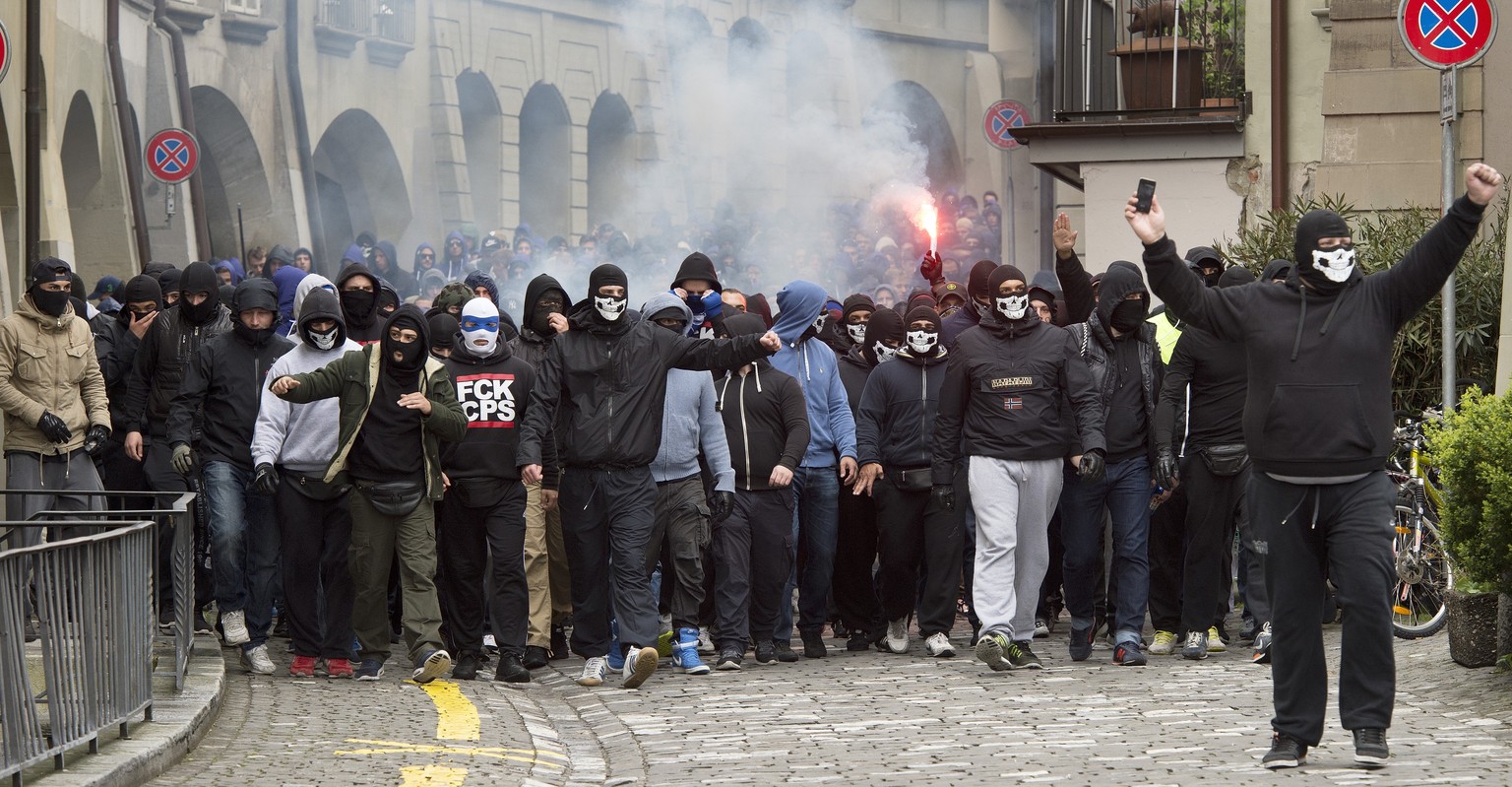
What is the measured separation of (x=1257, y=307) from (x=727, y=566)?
3.85 metres

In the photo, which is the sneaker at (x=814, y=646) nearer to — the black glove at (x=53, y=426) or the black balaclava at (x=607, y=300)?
the black balaclava at (x=607, y=300)

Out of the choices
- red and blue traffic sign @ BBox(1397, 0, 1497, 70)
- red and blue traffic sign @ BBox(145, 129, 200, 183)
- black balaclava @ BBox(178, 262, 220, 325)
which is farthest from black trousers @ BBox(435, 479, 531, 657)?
red and blue traffic sign @ BBox(145, 129, 200, 183)

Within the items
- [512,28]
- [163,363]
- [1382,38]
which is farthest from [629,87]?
[163,363]

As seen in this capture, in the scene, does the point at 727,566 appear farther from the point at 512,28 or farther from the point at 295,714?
the point at 512,28

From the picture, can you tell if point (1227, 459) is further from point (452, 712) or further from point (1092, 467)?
point (452, 712)

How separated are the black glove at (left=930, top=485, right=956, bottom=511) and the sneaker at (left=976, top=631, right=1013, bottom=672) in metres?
0.77

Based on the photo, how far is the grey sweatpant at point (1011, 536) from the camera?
9.88m

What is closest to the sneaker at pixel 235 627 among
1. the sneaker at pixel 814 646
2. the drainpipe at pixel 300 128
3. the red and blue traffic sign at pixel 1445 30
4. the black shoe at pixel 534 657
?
the black shoe at pixel 534 657

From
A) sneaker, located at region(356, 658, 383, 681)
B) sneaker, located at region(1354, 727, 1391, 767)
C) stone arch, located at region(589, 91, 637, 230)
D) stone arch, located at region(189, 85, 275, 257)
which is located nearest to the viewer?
sneaker, located at region(1354, 727, 1391, 767)

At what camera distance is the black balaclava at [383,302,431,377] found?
31.8 feet

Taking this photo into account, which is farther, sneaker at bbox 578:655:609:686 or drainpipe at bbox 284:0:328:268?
drainpipe at bbox 284:0:328:268

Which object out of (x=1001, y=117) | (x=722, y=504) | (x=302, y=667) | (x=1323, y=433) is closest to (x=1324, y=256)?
(x=1323, y=433)

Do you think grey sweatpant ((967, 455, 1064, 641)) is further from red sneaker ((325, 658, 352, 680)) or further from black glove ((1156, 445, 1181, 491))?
red sneaker ((325, 658, 352, 680))

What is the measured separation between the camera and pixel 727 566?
10383 mm
